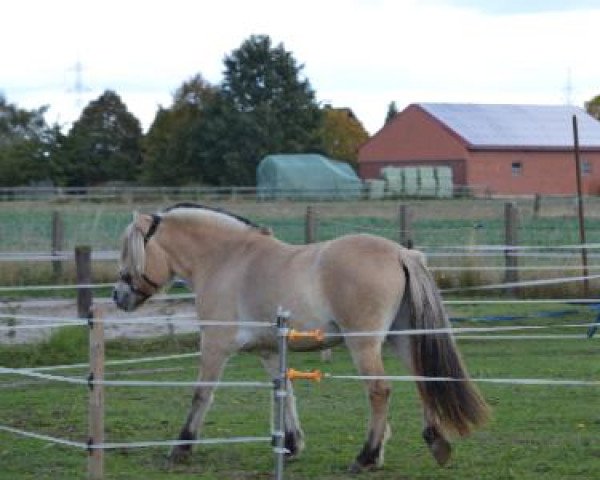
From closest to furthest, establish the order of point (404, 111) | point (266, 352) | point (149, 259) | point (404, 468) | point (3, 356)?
point (404, 468)
point (266, 352)
point (149, 259)
point (3, 356)
point (404, 111)

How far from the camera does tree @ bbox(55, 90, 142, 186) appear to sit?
215 ft

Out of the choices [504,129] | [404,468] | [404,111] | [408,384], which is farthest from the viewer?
[404,111]

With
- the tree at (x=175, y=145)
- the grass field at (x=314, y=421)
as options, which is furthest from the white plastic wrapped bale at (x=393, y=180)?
the grass field at (x=314, y=421)

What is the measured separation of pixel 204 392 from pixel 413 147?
5216 cm

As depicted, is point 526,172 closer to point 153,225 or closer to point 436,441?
point 153,225

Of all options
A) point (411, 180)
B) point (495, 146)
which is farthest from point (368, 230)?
point (495, 146)

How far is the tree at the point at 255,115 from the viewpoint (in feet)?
197

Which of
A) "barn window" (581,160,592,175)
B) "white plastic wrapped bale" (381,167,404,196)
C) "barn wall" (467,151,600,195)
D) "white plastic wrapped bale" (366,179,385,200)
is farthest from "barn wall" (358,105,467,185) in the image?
"barn window" (581,160,592,175)

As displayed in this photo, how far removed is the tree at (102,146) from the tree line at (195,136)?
5cm

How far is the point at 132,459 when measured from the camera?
8750mm

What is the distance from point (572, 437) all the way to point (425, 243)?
14157 mm

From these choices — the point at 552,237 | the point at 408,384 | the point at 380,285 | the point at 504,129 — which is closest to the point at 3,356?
the point at 408,384

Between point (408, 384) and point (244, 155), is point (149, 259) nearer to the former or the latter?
point (408, 384)

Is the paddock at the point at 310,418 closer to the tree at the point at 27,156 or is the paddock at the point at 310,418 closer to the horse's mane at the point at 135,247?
the horse's mane at the point at 135,247
